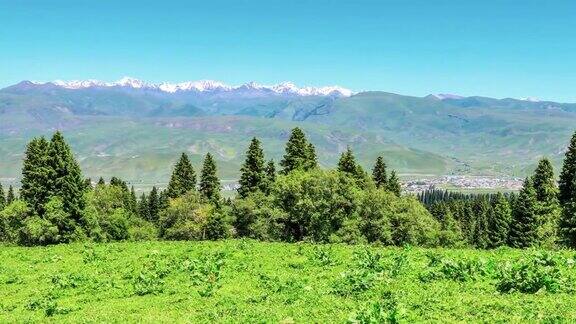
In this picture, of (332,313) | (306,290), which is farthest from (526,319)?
(306,290)

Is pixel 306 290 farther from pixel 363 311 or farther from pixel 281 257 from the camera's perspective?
pixel 281 257

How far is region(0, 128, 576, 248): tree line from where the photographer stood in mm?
72000

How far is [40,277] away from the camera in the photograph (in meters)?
30.0

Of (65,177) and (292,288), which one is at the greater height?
(292,288)

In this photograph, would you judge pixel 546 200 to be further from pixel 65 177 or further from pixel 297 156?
pixel 65 177

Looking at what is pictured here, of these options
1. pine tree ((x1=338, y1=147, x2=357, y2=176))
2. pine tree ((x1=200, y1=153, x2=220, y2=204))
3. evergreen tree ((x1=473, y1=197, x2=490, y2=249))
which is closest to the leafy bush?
pine tree ((x1=338, y1=147, x2=357, y2=176))

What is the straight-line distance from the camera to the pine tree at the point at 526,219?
87.9 metres

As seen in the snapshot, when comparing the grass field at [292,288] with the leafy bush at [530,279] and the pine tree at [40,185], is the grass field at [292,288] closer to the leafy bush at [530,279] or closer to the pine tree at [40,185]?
the leafy bush at [530,279]

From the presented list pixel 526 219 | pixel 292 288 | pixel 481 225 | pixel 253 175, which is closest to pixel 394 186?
pixel 526 219

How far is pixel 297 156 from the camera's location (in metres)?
83.2

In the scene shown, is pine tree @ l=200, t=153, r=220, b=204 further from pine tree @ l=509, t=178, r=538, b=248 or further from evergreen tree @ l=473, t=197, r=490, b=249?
evergreen tree @ l=473, t=197, r=490, b=249

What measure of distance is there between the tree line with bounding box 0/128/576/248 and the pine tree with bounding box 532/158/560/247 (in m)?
0.16

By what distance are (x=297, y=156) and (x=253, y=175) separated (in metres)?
9.45

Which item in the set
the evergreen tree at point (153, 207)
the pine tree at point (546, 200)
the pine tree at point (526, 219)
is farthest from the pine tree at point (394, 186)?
the evergreen tree at point (153, 207)
